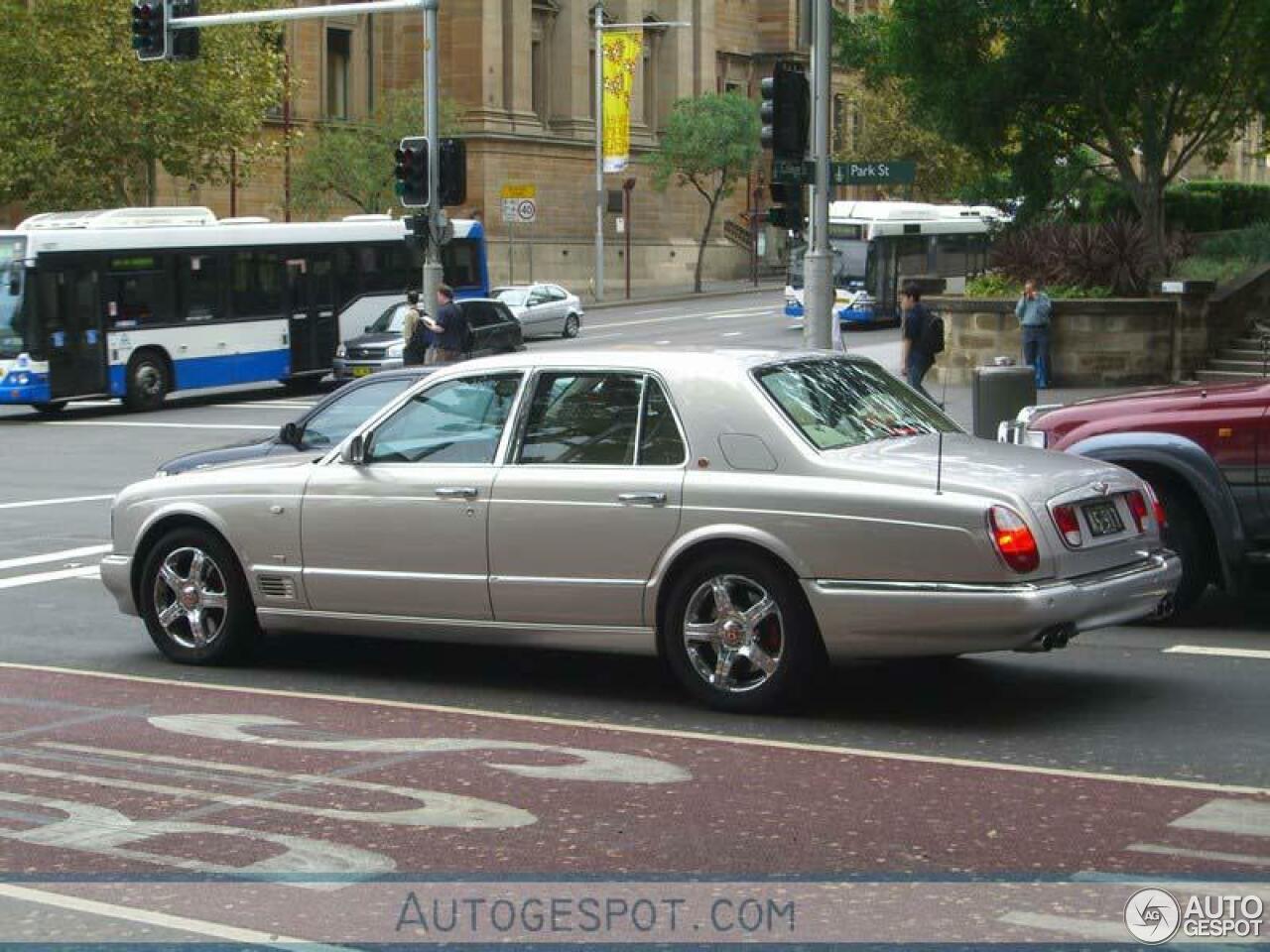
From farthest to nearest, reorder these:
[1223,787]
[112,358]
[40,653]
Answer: [112,358] → [40,653] → [1223,787]

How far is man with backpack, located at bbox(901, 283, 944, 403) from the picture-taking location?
23922mm

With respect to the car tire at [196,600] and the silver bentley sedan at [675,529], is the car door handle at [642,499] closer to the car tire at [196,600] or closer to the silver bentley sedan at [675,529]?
the silver bentley sedan at [675,529]

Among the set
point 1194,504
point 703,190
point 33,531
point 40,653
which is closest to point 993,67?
point 33,531

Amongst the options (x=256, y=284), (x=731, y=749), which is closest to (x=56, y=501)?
(x=731, y=749)

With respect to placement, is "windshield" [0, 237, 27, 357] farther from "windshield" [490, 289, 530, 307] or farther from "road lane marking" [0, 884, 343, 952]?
"road lane marking" [0, 884, 343, 952]

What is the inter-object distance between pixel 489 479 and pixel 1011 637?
256cm

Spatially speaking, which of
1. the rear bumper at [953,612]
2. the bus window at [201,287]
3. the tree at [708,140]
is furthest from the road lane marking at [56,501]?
the tree at [708,140]

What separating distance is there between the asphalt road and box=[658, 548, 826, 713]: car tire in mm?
159

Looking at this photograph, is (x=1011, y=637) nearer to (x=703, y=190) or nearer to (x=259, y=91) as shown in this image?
(x=259, y=91)

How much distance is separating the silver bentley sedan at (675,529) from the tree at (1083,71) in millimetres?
21687

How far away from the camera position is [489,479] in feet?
31.7

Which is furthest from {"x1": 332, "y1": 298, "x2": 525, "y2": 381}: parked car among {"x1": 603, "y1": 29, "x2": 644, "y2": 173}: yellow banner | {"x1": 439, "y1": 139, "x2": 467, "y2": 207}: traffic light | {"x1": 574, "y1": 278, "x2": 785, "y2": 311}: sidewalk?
{"x1": 603, "y1": 29, "x2": 644, "y2": 173}: yellow banner

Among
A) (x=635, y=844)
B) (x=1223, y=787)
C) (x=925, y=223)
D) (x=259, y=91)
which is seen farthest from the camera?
(x=925, y=223)

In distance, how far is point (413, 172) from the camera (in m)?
29.9
